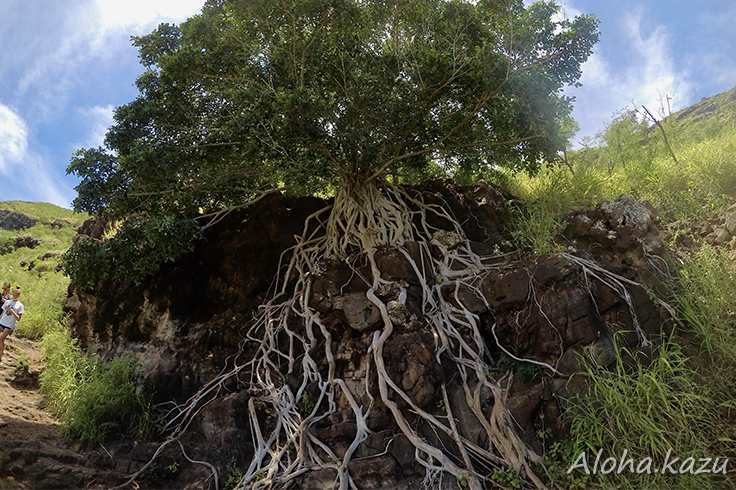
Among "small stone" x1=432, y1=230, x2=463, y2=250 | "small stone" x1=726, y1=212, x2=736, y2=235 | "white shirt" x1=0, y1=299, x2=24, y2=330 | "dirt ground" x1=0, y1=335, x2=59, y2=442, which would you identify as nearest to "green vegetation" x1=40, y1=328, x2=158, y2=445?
"dirt ground" x1=0, y1=335, x2=59, y2=442

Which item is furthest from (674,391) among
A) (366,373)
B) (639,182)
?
(639,182)

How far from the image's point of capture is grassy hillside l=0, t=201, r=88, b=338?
7906 millimetres

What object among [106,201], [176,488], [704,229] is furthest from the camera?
[106,201]

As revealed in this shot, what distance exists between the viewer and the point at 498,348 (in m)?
4.07

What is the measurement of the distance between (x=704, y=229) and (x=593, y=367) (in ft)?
7.66

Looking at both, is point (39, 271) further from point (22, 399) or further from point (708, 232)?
point (708, 232)

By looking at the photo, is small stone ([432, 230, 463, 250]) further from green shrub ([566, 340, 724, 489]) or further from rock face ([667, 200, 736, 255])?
rock face ([667, 200, 736, 255])

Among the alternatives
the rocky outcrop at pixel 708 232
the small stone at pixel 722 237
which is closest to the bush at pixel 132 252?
the rocky outcrop at pixel 708 232

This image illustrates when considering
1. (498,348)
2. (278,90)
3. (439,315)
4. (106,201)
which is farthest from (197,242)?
(498,348)

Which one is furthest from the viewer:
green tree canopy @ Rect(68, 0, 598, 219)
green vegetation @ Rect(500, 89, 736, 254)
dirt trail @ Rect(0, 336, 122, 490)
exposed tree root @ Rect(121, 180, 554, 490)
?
green vegetation @ Rect(500, 89, 736, 254)

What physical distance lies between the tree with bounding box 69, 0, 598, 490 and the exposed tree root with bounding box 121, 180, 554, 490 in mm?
24

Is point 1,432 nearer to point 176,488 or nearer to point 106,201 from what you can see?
point 176,488

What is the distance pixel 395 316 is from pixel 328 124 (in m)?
2.26

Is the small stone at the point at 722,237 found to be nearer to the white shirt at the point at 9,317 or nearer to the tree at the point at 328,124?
the tree at the point at 328,124
